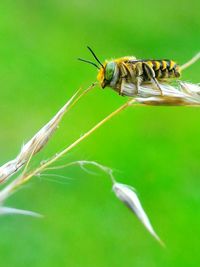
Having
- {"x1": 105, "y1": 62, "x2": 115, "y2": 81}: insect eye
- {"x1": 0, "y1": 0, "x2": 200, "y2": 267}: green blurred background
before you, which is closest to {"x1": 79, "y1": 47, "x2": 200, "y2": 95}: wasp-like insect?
{"x1": 105, "y1": 62, "x2": 115, "y2": 81}: insect eye

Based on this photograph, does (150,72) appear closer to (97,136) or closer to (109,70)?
(109,70)

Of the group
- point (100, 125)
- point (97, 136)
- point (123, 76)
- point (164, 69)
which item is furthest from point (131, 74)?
point (97, 136)

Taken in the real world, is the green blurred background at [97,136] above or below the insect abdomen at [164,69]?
below

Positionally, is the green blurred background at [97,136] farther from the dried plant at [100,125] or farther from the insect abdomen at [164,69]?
the dried plant at [100,125]

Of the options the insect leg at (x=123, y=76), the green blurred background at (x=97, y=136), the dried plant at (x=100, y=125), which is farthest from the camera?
the green blurred background at (x=97, y=136)

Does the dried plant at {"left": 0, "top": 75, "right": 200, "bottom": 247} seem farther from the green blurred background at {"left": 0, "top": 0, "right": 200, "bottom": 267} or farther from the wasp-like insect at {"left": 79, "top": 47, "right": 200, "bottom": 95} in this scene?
the green blurred background at {"left": 0, "top": 0, "right": 200, "bottom": 267}

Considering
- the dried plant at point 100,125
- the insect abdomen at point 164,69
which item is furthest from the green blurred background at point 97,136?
the dried plant at point 100,125

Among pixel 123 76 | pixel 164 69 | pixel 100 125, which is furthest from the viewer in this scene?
pixel 164 69

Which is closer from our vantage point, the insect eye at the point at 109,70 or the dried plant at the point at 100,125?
the dried plant at the point at 100,125
